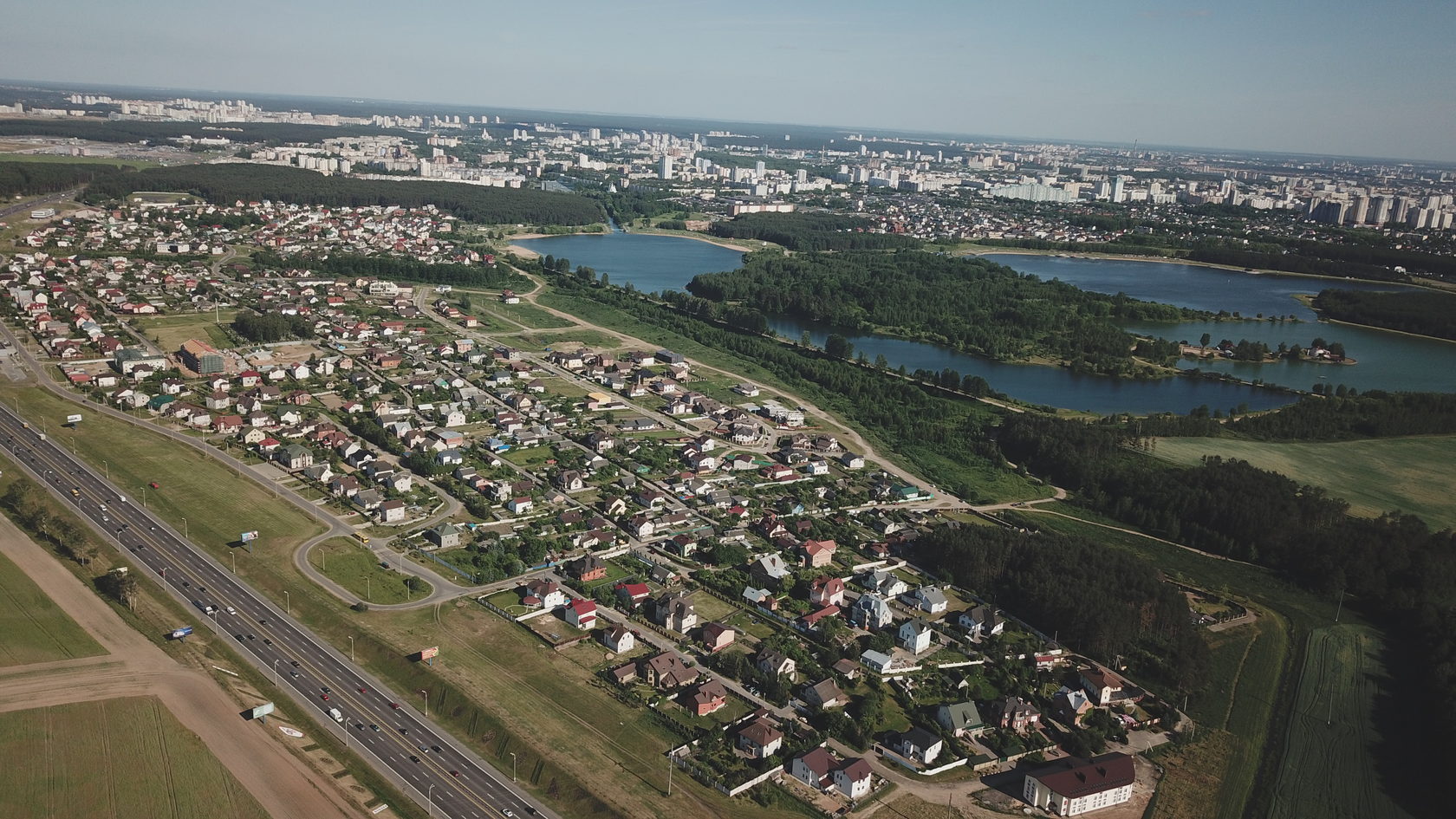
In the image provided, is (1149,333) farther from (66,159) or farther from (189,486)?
(66,159)

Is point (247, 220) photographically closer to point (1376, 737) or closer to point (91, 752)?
point (91, 752)

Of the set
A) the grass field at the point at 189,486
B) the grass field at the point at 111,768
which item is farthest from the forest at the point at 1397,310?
the grass field at the point at 111,768

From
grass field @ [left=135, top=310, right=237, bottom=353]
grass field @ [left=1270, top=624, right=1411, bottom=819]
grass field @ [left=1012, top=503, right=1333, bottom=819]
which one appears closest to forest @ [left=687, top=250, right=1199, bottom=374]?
grass field @ [left=1012, top=503, right=1333, bottom=819]

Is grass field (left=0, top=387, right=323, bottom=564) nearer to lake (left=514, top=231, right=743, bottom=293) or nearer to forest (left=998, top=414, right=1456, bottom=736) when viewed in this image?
forest (left=998, top=414, right=1456, bottom=736)

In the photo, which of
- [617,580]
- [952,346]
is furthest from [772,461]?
[952,346]

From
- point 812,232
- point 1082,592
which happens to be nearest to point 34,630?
point 1082,592

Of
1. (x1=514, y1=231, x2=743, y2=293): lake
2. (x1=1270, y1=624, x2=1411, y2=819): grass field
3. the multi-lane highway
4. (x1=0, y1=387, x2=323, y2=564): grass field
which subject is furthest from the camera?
(x1=514, y1=231, x2=743, y2=293): lake
